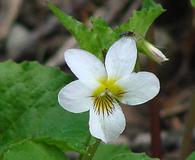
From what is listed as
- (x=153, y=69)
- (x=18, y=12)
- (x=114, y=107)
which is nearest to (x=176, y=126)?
(x=153, y=69)

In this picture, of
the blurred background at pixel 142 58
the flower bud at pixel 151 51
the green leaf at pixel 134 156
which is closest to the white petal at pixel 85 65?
the flower bud at pixel 151 51

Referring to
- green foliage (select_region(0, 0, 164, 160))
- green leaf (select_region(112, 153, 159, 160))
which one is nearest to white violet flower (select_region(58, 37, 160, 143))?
green leaf (select_region(112, 153, 159, 160))

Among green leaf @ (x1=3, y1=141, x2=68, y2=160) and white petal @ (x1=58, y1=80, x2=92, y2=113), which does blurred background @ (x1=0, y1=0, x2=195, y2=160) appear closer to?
green leaf @ (x1=3, y1=141, x2=68, y2=160)

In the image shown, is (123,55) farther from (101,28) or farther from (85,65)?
(101,28)

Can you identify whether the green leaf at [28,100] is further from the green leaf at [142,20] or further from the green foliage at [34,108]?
the green leaf at [142,20]

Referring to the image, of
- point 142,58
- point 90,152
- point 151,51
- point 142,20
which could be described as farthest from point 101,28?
point 142,58
